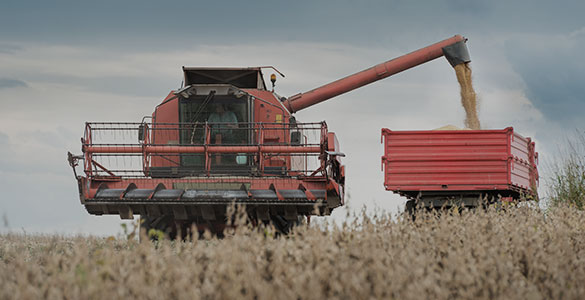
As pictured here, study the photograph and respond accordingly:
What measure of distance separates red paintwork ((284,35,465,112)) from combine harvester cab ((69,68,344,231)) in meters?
3.29

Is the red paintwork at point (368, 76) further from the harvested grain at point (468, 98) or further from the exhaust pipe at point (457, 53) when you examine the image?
the harvested grain at point (468, 98)

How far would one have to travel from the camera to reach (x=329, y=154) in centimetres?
1128

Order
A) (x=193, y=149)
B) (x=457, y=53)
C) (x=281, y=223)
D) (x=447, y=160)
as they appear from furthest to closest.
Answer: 1. (x=457, y=53)
2. (x=447, y=160)
3. (x=193, y=149)
4. (x=281, y=223)

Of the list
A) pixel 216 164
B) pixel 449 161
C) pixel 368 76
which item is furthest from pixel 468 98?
pixel 216 164

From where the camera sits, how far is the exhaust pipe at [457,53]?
1878cm

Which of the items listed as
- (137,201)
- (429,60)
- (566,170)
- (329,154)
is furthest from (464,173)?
(137,201)

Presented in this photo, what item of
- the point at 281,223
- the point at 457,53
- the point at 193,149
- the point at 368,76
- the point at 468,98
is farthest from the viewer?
the point at 457,53

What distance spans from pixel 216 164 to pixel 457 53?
8.50m

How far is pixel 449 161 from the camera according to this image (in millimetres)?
14609

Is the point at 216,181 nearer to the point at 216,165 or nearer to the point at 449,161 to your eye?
the point at 216,165

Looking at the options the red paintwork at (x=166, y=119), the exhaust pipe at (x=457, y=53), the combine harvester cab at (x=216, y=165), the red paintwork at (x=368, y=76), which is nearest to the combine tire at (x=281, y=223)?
the combine harvester cab at (x=216, y=165)

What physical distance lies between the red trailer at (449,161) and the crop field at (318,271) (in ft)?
26.5

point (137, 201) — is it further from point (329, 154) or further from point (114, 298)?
point (114, 298)

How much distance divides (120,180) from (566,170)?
8456mm
